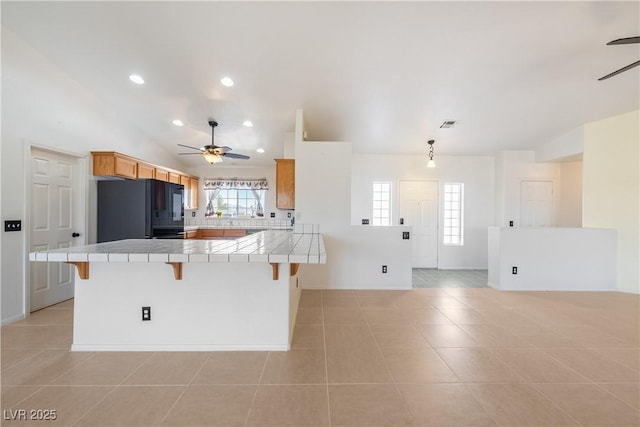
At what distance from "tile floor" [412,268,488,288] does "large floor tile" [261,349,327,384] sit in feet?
9.20

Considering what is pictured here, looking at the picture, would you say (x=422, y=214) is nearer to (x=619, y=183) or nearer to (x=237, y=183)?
(x=619, y=183)

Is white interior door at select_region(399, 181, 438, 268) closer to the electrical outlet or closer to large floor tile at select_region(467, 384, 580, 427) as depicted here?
large floor tile at select_region(467, 384, 580, 427)

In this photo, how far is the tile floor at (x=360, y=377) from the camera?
5.21 ft

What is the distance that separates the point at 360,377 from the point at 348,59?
2992 millimetres

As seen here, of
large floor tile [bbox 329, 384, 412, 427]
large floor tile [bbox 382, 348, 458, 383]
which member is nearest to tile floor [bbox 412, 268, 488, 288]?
large floor tile [bbox 382, 348, 458, 383]

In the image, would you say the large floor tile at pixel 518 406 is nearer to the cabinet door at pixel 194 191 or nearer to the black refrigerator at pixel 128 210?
the black refrigerator at pixel 128 210

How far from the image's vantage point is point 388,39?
2.68 m

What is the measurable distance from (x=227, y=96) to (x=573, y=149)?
18.7 feet

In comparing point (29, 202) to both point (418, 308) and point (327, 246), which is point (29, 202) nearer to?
point (327, 246)

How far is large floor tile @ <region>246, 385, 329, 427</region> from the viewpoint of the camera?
1541 millimetres

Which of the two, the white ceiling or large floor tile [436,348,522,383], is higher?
the white ceiling

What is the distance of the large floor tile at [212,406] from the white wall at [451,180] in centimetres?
445

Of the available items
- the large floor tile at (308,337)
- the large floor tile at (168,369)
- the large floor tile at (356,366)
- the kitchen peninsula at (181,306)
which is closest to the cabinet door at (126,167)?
the kitchen peninsula at (181,306)

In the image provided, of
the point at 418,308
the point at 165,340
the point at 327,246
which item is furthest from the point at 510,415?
the point at 327,246
